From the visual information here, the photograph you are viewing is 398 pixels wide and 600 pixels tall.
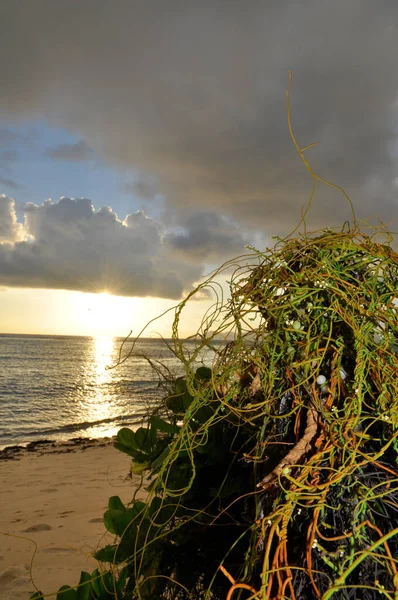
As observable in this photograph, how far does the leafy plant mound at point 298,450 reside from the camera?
1.03 meters

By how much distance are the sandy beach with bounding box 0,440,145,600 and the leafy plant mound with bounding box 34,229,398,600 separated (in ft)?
1.34

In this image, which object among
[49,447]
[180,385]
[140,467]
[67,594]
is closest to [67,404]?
[49,447]

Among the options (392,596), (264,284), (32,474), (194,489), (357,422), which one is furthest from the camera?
(32,474)

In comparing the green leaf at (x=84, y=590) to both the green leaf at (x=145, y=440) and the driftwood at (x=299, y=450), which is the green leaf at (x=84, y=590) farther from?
the driftwood at (x=299, y=450)

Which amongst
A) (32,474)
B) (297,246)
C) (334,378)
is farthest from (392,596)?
(32,474)

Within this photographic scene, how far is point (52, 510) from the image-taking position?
6473 mm

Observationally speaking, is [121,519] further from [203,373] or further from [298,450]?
[298,450]

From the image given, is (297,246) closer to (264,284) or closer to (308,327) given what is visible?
(264,284)

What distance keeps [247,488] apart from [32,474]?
8740mm

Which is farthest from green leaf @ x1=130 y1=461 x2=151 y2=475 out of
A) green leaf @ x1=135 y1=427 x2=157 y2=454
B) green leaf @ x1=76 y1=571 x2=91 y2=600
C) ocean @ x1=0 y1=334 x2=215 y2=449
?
ocean @ x1=0 y1=334 x2=215 y2=449

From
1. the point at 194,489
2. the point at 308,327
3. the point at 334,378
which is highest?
the point at 308,327

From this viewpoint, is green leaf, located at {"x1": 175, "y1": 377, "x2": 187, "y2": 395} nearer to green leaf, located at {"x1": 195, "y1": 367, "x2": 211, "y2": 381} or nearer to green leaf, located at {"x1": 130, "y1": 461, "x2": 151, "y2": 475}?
green leaf, located at {"x1": 195, "y1": 367, "x2": 211, "y2": 381}

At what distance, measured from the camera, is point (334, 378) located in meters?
1.19

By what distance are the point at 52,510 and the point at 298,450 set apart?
6.44 m
